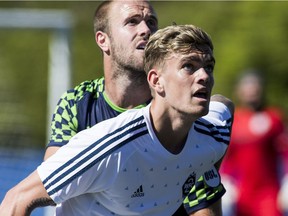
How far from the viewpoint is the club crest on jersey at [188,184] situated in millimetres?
5066

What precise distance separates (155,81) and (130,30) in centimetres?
61

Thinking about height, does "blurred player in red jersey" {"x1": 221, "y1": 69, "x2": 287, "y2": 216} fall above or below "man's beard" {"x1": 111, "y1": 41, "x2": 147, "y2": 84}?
below

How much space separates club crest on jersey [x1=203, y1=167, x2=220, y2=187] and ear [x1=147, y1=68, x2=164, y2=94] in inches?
24.4

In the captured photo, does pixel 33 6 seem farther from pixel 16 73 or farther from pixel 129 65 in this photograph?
pixel 129 65

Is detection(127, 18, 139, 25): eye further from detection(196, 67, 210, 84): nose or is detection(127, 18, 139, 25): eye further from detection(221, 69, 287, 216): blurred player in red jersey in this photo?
detection(221, 69, 287, 216): blurred player in red jersey

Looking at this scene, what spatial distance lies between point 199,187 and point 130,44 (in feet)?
2.69

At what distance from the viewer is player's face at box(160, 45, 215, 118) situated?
15.5 feet

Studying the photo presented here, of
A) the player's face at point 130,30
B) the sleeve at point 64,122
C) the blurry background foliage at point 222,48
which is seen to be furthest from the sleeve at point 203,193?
the blurry background foliage at point 222,48

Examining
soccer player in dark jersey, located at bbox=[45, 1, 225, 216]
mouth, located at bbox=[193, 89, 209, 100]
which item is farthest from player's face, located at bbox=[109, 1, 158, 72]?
mouth, located at bbox=[193, 89, 209, 100]

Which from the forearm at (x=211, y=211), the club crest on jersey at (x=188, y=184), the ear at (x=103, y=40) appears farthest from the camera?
the ear at (x=103, y=40)

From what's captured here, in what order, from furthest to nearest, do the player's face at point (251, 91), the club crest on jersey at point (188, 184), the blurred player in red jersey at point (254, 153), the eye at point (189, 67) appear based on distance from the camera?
the blurred player in red jersey at point (254, 153)
the player's face at point (251, 91)
the club crest on jersey at point (188, 184)
the eye at point (189, 67)

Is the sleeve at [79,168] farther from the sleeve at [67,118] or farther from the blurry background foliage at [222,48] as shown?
the blurry background foliage at [222,48]

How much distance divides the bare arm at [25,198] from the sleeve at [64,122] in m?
0.53

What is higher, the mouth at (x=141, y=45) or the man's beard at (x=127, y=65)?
the mouth at (x=141, y=45)
